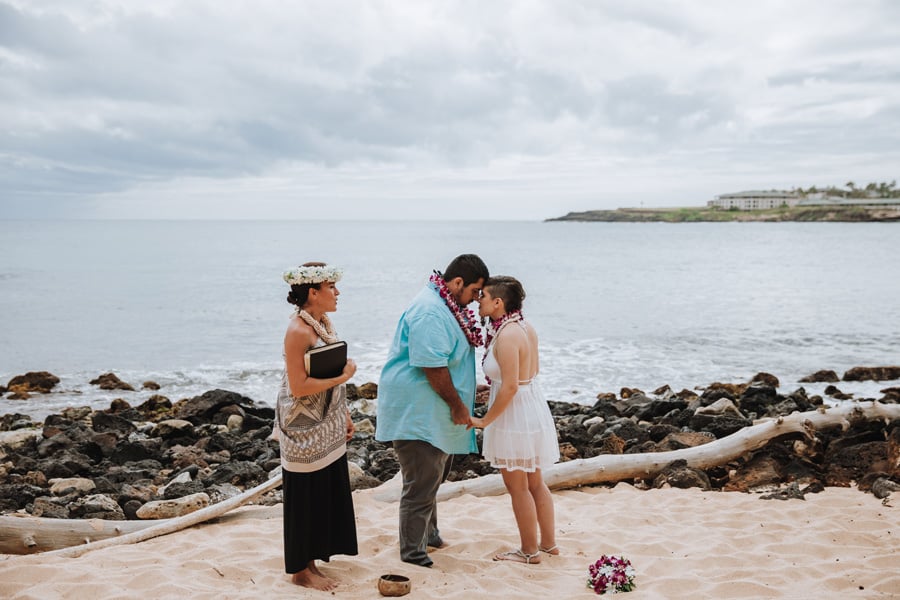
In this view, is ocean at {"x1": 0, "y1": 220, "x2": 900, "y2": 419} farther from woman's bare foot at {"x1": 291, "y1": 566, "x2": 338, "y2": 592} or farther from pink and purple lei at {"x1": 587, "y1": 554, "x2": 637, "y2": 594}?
woman's bare foot at {"x1": 291, "y1": 566, "x2": 338, "y2": 592}

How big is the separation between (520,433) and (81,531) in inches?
154

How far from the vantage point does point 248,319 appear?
31.8 m

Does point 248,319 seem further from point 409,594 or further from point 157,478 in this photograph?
point 409,594

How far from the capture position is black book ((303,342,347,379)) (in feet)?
16.8

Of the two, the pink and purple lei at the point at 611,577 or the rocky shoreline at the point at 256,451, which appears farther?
the rocky shoreline at the point at 256,451

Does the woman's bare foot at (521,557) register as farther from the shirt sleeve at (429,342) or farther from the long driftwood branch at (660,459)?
the long driftwood branch at (660,459)

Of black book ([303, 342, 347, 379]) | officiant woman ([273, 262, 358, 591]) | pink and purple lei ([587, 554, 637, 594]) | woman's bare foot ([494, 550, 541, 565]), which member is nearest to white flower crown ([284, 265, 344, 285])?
officiant woman ([273, 262, 358, 591])

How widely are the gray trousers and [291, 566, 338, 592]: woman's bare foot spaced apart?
0.67 meters

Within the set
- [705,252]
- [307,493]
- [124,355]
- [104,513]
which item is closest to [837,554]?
[307,493]

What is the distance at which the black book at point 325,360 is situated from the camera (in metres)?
5.11

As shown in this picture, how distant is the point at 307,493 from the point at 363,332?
22.4 m

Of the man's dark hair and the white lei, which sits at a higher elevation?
the man's dark hair

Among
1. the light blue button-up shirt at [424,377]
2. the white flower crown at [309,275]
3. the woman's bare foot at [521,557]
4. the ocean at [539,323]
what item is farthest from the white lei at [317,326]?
the ocean at [539,323]

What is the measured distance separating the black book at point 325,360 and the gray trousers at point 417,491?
78 centimetres
